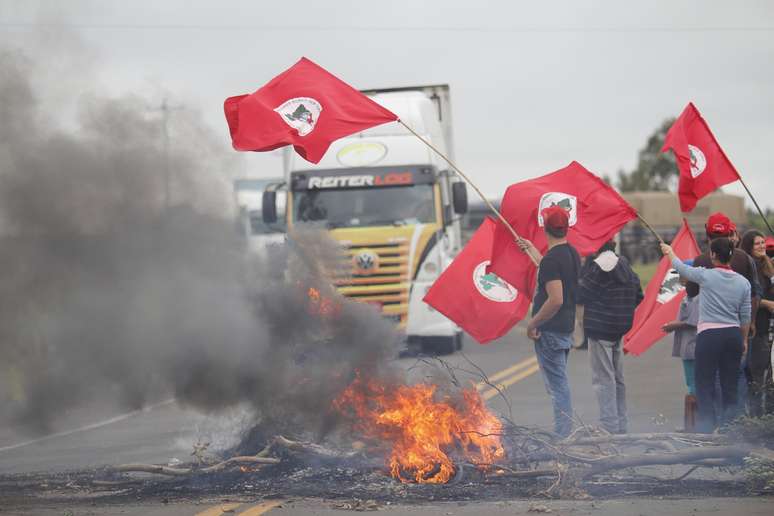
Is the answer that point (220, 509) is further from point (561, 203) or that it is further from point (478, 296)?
point (561, 203)

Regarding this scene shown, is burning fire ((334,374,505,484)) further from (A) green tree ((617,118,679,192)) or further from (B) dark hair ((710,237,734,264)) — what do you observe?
(A) green tree ((617,118,679,192))

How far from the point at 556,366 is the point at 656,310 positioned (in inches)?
80.5

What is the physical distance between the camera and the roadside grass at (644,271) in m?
41.4

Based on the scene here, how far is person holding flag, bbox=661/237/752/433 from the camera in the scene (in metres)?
8.35

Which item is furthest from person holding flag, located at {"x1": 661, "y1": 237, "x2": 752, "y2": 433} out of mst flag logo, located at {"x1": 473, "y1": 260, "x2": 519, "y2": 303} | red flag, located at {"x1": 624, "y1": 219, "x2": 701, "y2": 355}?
red flag, located at {"x1": 624, "y1": 219, "x2": 701, "y2": 355}

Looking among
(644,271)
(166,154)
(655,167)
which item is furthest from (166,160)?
(655,167)

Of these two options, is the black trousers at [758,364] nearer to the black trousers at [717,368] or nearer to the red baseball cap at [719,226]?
the black trousers at [717,368]

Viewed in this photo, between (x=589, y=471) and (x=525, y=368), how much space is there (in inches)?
391

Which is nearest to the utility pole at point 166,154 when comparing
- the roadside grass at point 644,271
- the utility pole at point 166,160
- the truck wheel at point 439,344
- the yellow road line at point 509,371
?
the utility pole at point 166,160

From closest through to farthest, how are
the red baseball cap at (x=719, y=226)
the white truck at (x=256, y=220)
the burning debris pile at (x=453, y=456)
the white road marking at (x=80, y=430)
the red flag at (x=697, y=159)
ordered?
1. the burning debris pile at (x=453, y=456)
2. the red baseball cap at (x=719, y=226)
3. the white truck at (x=256, y=220)
4. the red flag at (x=697, y=159)
5. the white road marking at (x=80, y=430)

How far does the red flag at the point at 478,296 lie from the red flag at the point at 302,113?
1.36 m

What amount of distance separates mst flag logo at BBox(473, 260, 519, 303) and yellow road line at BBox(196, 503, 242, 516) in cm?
331

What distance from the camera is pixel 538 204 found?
969cm

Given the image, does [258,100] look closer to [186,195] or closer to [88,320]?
[186,195]
